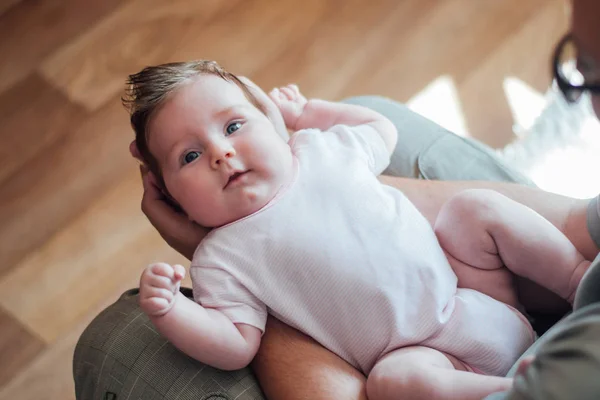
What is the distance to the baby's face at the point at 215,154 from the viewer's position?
0.97 m

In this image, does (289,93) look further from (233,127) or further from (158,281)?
(158,281)

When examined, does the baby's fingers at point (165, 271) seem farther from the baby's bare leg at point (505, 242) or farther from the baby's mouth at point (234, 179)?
the baby's bare leg at point (505, 242)

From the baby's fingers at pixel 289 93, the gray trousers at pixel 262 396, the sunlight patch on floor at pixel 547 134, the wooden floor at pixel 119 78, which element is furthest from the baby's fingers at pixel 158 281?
the sunlight patch on floor at pixel 547 134

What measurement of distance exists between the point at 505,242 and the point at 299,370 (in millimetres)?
320

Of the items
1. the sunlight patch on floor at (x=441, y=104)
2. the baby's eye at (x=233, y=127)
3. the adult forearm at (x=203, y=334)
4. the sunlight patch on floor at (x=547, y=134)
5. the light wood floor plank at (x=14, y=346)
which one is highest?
the baby's eye at (x=233, y=127)

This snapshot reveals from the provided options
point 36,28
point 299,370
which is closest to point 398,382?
point 299,370

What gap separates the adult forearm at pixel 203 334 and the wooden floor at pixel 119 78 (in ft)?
2.69

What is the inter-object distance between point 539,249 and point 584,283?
8.8 inches

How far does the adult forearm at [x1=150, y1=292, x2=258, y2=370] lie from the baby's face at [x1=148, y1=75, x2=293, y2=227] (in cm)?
16

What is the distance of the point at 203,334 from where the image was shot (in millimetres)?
857

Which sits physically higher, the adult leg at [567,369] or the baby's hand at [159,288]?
the baby's hand at [159,288]

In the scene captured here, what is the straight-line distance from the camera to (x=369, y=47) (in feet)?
6.86

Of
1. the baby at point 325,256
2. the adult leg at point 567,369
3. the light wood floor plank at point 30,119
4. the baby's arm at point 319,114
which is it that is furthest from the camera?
the light wood floor plank at point 30,119

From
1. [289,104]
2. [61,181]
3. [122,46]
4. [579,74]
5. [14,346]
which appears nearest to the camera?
[579,74]
